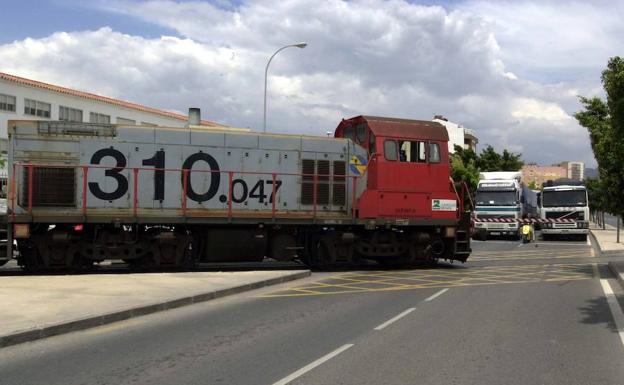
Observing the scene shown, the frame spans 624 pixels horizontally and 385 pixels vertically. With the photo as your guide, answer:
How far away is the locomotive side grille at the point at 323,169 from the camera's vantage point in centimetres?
1647

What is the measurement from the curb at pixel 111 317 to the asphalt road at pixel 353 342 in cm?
15

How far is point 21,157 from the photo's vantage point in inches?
559

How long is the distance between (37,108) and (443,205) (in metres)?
36.7

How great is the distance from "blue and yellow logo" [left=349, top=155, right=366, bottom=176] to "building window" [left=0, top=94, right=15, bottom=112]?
33.5 m

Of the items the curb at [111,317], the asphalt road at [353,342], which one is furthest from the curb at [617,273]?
the curb at [111,317]

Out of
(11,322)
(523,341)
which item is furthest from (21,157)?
(523,341)

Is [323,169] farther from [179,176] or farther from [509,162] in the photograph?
[509,162]

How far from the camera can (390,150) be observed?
16.4 metres

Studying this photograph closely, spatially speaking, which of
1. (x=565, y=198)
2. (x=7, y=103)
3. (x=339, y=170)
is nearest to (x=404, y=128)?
(x=339, y=170)

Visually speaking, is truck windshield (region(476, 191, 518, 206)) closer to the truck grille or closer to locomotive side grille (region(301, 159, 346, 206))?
the truck grille

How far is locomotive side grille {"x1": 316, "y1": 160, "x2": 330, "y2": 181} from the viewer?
16469 millimetres

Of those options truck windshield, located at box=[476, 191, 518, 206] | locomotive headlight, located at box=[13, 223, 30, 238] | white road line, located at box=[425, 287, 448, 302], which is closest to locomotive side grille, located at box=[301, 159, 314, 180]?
white road line, located at box=[425, 287, 448, 302]

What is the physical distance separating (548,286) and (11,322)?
1074 centimetres

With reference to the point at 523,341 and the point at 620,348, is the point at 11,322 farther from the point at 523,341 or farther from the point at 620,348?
the point at 620,348
